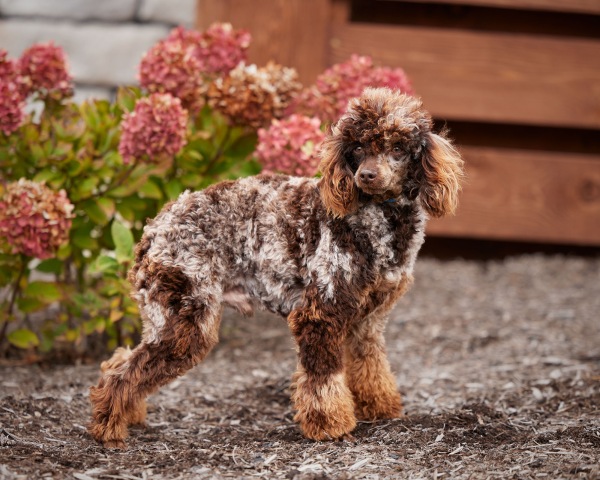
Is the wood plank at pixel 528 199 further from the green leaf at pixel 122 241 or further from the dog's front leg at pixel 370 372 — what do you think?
the green leaf at pixel 122 241

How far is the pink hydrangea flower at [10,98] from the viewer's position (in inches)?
143

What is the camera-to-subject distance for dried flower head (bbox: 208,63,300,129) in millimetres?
3812

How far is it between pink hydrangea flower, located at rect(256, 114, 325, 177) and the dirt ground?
1.10 m

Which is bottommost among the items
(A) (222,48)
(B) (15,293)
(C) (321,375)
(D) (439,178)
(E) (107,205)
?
(B) (15,293)

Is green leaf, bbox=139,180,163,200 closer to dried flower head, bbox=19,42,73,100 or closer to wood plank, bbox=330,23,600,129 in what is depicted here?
dried flower head, bbox=19,42,73,100

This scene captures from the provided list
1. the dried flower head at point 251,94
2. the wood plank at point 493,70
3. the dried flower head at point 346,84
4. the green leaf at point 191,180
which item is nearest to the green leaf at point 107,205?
the green leaf at point 191,180

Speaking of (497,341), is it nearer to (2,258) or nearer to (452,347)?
(452,347)

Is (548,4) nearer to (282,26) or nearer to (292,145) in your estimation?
(282,26)

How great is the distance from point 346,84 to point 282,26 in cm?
168

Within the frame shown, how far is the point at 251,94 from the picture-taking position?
12.5ft

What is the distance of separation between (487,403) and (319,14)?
317 cm

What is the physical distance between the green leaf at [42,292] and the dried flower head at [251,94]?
4.08 feet

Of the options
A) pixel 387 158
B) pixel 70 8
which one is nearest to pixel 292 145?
pixel 387 158

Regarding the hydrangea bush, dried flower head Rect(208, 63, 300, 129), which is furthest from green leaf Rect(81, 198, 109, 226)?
dried flower head Rect(208, 63, 300, 129)
